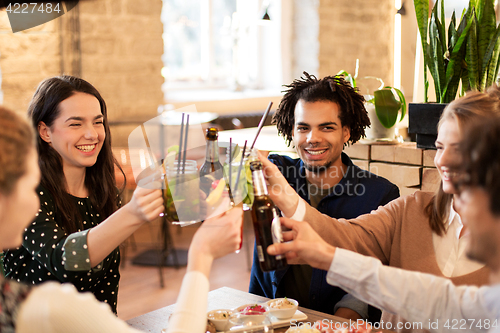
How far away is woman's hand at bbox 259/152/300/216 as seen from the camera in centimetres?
149

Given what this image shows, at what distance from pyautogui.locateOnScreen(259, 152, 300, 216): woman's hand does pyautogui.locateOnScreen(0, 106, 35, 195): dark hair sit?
2.60ft

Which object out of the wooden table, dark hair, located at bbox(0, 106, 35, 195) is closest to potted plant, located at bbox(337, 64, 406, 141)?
the wooden table

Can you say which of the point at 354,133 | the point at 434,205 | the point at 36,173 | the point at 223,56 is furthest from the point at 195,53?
the point at 36,173

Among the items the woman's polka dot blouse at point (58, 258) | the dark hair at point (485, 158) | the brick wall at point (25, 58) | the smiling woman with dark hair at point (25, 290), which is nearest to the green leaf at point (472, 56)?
the dark hair at point (485, 158)

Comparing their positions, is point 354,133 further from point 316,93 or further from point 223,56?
point 223,56

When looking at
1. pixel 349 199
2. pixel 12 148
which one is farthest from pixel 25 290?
pixel 349 199

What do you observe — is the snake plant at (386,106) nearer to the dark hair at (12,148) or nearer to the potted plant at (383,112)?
the potted plant at (383,112)

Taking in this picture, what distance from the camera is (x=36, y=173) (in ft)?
2.74

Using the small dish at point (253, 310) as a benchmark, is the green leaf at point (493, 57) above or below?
above

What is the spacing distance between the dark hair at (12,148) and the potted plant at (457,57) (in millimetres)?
1787

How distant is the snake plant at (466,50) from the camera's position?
2.09 metres

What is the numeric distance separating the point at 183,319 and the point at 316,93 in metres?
1.31

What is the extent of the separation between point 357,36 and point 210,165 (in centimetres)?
472

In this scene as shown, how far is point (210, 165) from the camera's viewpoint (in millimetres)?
1148
